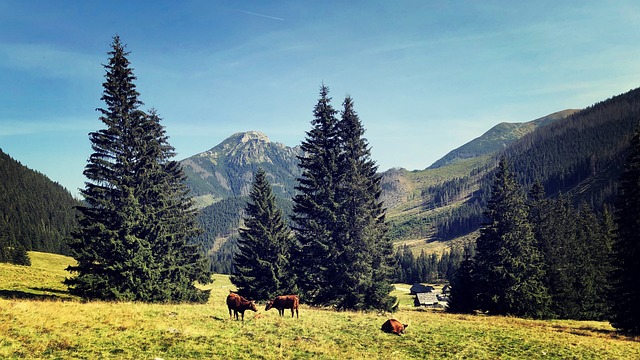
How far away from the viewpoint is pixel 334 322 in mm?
22719

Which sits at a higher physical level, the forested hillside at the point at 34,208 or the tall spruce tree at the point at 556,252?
the forested hillside at the point at 34,208

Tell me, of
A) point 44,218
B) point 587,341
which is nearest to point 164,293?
point 587,341

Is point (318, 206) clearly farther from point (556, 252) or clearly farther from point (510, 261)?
point (556, 252)

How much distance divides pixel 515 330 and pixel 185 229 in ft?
104

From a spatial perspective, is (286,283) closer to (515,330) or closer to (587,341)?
(515,330)

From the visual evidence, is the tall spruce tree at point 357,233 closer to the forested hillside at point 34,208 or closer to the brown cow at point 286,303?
the brown cow at point 286,303

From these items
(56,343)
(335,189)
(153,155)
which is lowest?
(56,343)

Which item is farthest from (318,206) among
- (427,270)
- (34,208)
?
(34,208)

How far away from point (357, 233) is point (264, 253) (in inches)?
492

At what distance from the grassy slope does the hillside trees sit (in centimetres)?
782

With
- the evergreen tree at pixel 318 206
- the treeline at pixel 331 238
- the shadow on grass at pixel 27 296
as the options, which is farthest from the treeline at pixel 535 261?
the shadow on grass at pixel 27 296

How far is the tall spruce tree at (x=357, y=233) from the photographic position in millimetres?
32219

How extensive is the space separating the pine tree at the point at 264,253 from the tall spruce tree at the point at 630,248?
2960 cm

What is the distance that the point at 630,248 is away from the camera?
3094 cm
